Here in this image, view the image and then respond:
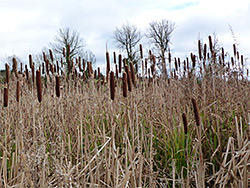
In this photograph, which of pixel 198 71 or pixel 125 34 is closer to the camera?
pixel 198 71

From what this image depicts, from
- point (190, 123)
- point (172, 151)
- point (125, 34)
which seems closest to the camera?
point (172, 151)

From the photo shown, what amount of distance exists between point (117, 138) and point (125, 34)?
2828 cm

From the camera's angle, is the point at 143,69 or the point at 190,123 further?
the point at 143,69

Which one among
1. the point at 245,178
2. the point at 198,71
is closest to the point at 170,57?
the point at 198,71

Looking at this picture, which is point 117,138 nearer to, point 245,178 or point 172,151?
point 172,151

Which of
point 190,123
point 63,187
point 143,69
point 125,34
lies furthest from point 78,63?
point 125,34

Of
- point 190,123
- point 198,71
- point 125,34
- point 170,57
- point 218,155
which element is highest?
point 125,34

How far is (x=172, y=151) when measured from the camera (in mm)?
2279

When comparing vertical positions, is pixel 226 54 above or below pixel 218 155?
above

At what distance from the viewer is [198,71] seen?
367cm

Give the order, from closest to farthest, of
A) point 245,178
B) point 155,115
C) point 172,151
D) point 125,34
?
point 245,178 < point 172,151 < point 155,115 < point 125,34

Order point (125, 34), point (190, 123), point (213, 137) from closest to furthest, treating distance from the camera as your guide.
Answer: point (213, 137) < point (190, 123) < point (125, 34)

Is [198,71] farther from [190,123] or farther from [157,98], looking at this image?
[190,123]

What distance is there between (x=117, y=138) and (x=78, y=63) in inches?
66.5
